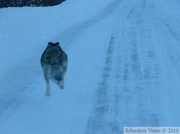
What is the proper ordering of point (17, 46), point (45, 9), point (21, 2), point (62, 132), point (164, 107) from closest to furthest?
1. point (62, 132)
2. point (164, 107)
3. point (17, 46)
4. point (45, 9)
5. point (21, 2)

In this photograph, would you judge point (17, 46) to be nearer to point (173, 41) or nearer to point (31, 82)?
point (31, 82)

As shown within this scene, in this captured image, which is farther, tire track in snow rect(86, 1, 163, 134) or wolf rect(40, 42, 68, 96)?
wolf rect(40, 42, 68, 96)

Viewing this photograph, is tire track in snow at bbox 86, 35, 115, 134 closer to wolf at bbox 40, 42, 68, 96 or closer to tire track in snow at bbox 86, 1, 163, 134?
tire track in snow at bbox 86, 1, 163, 134

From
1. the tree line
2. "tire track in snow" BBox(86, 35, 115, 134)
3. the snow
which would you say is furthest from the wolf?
the tree line

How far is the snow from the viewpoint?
6695mm

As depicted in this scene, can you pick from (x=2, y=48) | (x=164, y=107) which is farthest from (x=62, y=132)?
(x=2, y=48)

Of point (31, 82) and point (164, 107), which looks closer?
point (164, 107)

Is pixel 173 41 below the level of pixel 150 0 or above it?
above

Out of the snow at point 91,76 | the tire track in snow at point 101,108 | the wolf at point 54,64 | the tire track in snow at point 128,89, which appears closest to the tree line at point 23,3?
the snow at point 91,76

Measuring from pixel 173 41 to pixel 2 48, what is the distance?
5.52 meters

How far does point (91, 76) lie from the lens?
9.40 metres

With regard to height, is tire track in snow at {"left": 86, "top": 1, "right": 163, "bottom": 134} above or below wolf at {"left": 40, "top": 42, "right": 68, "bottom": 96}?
below

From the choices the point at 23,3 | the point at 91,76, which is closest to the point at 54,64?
the point at 91,76

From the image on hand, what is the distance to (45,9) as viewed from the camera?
64.7 feet
